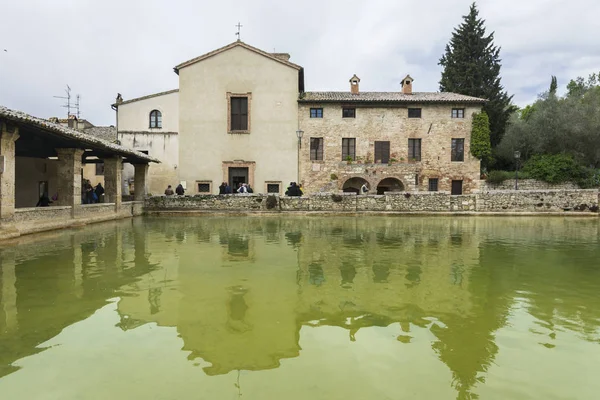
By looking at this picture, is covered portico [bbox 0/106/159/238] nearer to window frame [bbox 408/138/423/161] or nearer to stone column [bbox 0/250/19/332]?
stone column [bbox 0/250/19/332]

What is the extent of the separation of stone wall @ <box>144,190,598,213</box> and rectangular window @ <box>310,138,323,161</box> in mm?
7267

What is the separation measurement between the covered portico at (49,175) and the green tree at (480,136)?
22043 mm

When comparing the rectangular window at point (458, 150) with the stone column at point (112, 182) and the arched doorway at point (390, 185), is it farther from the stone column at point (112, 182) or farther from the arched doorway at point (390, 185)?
the stone column at point (112, 182)

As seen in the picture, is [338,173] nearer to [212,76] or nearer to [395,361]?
[212,76]

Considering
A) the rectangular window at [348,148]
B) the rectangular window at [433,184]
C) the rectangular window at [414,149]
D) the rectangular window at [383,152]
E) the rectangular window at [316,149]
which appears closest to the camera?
the rectangular window at [316,149]

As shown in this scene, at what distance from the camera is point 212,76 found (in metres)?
26.7

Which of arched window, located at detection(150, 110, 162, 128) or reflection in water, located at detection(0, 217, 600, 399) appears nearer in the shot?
reflection in water, located at detection(0, 217, 600, 399)

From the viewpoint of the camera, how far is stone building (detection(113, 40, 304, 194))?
26.7 m

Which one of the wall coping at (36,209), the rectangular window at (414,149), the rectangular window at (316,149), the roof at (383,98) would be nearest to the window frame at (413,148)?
the rectangular window at (414,149)

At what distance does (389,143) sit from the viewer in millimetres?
27516

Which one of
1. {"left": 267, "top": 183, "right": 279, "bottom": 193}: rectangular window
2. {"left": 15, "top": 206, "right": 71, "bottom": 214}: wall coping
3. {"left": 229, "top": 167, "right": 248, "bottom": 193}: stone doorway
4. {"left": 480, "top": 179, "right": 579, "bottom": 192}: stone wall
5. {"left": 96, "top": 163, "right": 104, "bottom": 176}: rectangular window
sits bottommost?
{"left": 15, "top": 206, "right": 71, "bottom": 214}: wall coping

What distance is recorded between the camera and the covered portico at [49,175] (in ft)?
35.7

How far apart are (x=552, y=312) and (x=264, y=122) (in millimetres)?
23760

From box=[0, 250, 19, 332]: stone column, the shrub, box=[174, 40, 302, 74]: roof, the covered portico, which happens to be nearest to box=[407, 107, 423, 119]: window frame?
box=[174, 40, 302, 74]: roof
